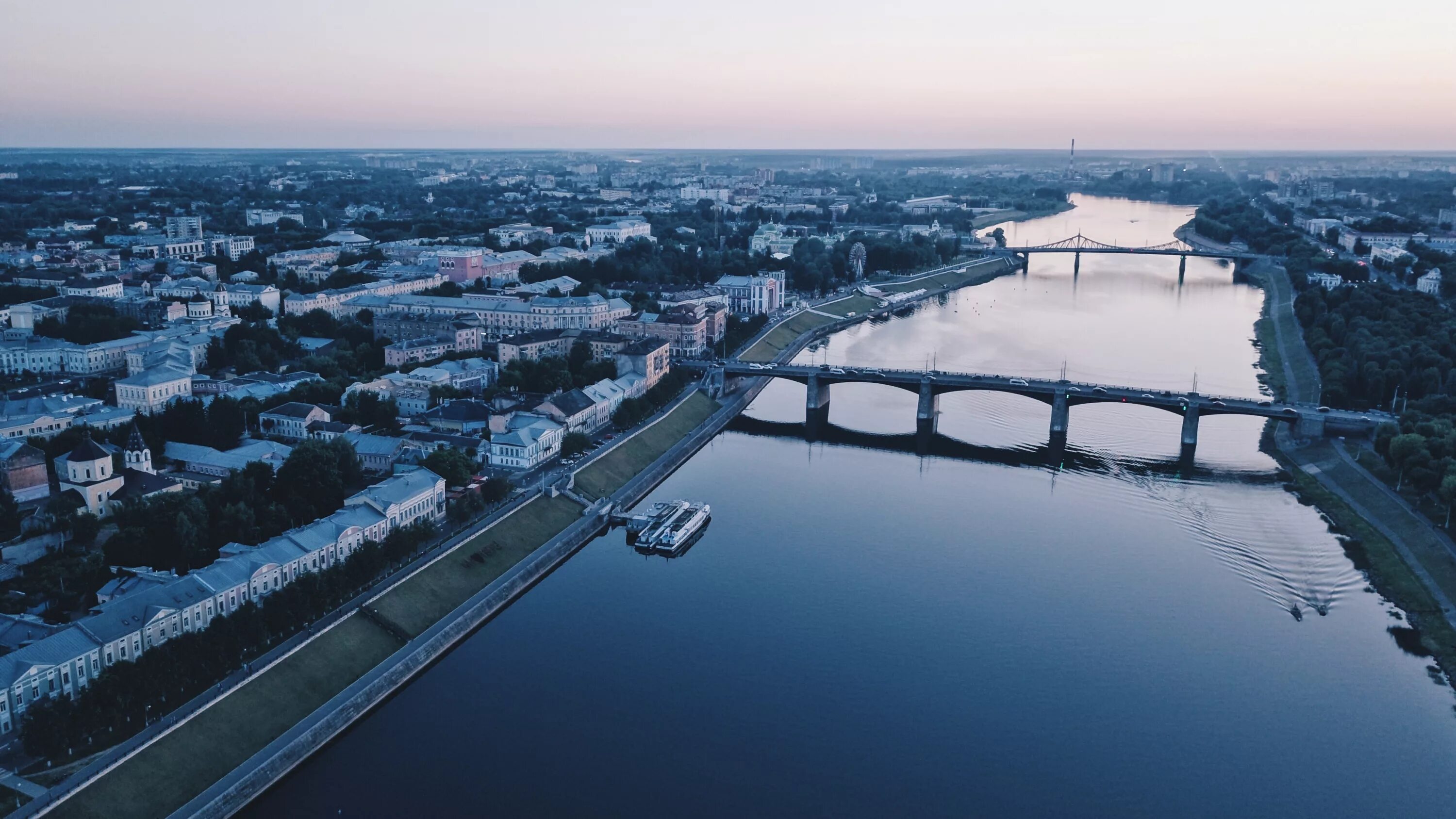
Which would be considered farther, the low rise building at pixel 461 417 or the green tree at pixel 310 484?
the low rise building at pixel 461 417

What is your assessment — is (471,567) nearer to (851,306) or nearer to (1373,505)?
(1373,505)

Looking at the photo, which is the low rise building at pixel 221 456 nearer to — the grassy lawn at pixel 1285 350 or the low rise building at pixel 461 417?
the low rise building at pixel 461 417

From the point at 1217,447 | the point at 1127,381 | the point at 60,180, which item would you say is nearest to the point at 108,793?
the point at 1217,447

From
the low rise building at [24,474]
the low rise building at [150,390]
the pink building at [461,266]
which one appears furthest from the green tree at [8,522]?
the pink building at [461,266]

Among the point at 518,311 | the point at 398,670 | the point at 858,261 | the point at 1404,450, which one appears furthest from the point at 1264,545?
the point at 858,261

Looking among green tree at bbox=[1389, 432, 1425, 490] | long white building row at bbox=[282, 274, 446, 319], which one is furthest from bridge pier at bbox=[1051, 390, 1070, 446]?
long white building row at bbox=[282, 274, 446, 319]

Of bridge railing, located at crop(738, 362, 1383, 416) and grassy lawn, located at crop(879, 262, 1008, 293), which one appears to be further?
grassy lawn, located at crop(879, 262, 1008, 293)

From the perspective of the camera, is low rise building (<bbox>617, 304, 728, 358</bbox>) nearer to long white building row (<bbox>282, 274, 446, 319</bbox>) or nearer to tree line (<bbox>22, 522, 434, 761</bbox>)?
long white building row (<bbox>282, 274, 446, 319</bbox>)
